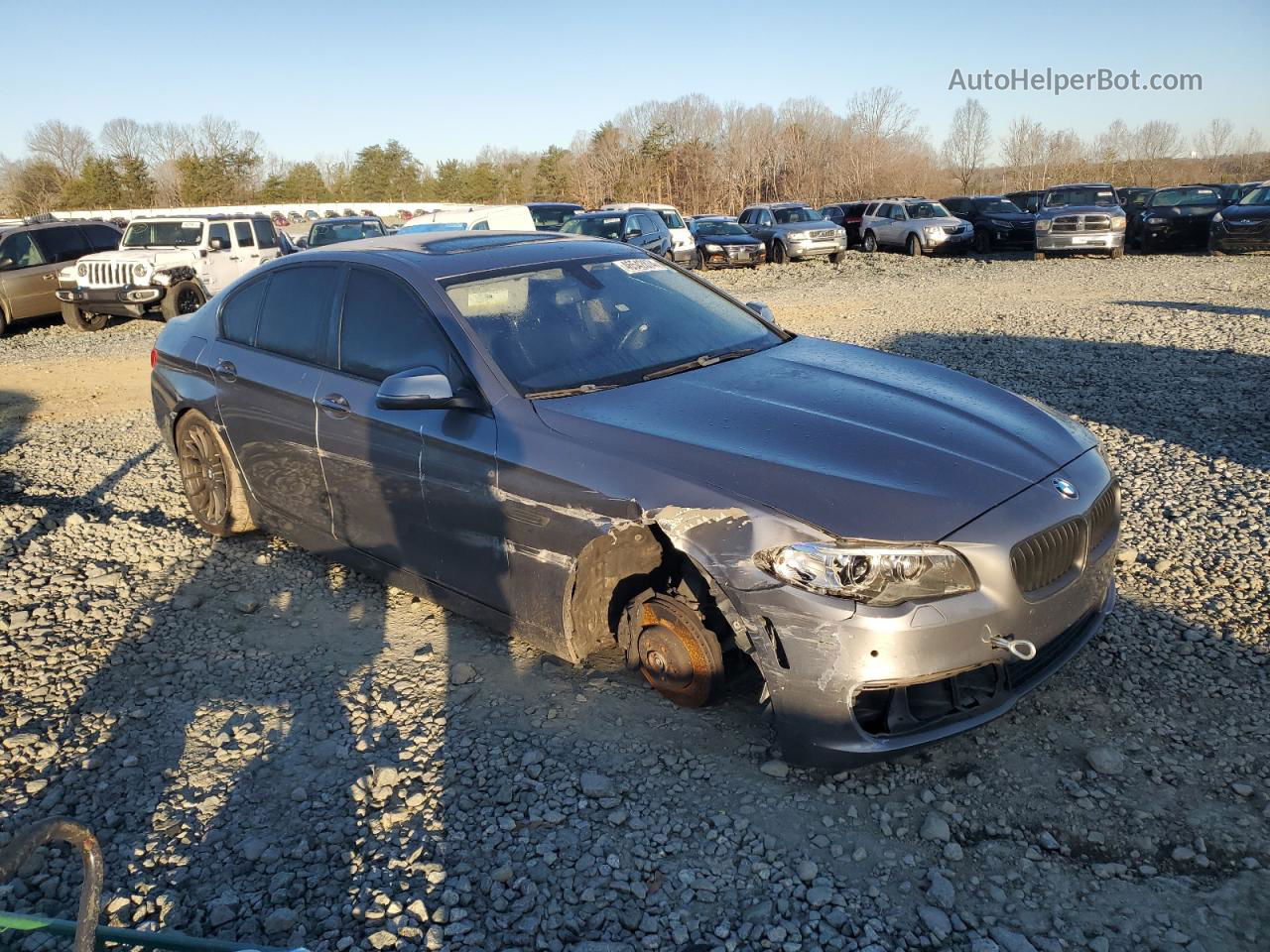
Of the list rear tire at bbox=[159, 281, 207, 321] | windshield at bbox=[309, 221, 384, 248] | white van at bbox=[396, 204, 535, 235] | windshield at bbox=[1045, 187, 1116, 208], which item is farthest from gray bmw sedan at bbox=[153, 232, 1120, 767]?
windshield at bbox=[1045, 187, 1116, 208]

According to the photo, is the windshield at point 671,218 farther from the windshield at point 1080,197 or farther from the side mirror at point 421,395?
the side mirror at point 421,395

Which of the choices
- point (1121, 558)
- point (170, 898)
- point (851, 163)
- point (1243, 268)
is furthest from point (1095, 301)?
point (851, 163)

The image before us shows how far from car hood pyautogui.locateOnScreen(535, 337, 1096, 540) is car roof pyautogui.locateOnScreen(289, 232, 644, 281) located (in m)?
0.96

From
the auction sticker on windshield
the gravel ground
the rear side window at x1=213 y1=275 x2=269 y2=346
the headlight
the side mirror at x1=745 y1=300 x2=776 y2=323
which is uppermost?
the auction sticker on windshield

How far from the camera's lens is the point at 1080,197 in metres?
23.5

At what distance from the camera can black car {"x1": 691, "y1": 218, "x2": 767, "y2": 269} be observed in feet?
81.0

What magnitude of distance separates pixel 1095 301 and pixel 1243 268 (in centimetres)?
617

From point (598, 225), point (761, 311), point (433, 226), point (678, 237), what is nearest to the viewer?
point (761, 311)

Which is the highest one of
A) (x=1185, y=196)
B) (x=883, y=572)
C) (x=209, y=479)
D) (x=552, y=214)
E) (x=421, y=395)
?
(x=552, y=214)

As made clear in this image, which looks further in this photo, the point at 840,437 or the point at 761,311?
the point at 761,311

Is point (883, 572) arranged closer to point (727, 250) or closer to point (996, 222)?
point (727, 250)

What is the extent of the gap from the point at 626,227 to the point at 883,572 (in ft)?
60.3

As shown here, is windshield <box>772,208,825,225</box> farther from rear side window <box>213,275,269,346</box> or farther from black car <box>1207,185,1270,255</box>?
rear side window <box>213,275,269,346</box>

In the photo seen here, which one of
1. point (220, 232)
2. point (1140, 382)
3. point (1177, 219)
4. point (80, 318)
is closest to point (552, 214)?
point (220, 232)
